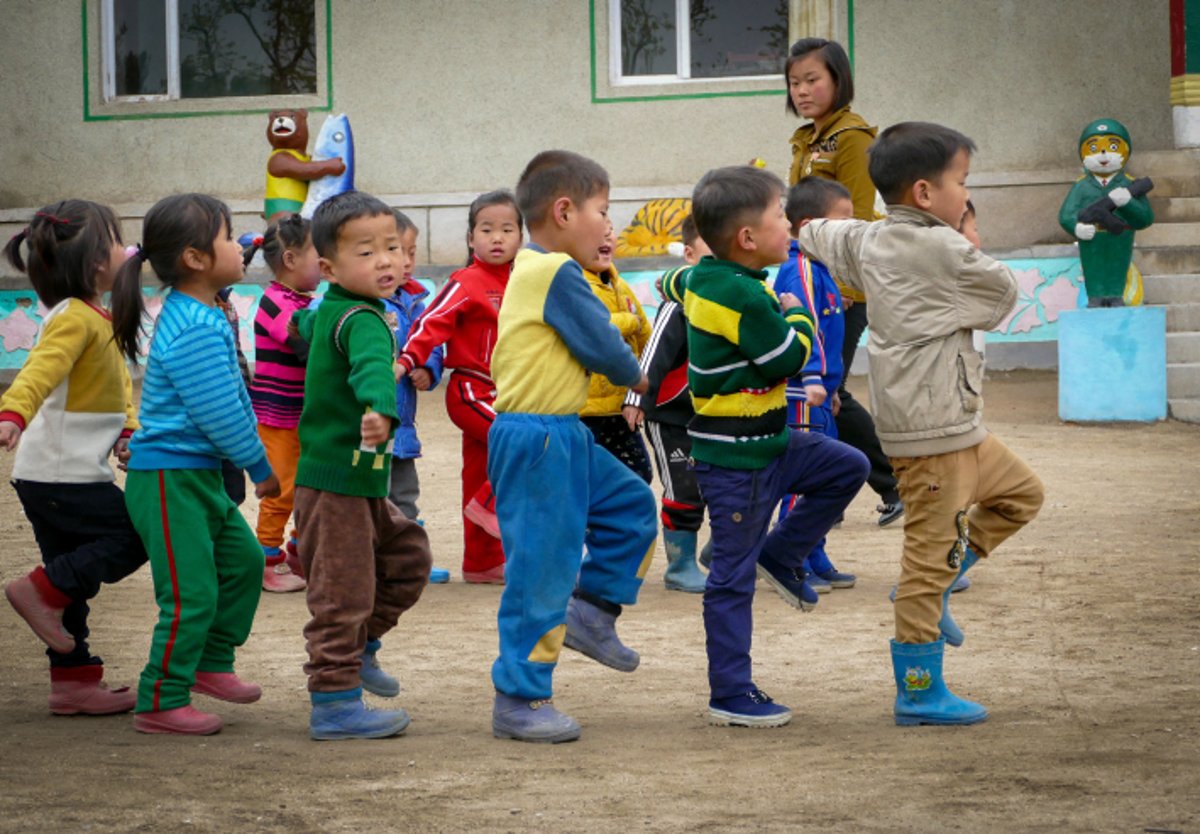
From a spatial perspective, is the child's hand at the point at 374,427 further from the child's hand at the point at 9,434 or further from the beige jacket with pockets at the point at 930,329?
the beige jacket with pockets at the point at 930,329

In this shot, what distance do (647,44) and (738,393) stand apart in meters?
11.5

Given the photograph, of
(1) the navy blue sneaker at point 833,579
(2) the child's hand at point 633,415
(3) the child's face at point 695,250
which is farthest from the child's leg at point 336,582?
(1) the navy blue sneaker at point 833,579

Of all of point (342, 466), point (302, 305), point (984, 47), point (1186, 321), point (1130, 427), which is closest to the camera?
point (342, 466)

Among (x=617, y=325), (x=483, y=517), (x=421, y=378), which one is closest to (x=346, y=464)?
(x=617, y=325)

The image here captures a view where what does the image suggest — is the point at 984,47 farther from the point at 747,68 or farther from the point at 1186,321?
the point at 1186,321

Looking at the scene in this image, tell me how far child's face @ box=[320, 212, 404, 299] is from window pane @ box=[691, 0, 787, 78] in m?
11.4

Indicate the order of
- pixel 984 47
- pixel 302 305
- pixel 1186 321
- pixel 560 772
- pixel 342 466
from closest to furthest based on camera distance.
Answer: pixel 560 772 → pixel 342 466 → pixel 302 305 → pixel 1186 321 → pixel 984 47

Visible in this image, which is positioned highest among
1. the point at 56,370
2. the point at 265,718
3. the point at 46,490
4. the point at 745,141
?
the point at 745,141

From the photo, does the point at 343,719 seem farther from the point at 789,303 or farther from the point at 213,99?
the point at 213,99

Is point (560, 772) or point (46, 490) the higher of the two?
point (46, 490)

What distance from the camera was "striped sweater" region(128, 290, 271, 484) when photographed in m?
4.30

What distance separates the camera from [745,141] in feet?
49.0

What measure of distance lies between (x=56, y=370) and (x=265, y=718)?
1.05 meters

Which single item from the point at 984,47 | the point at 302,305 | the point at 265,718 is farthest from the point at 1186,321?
the point at 265,718
